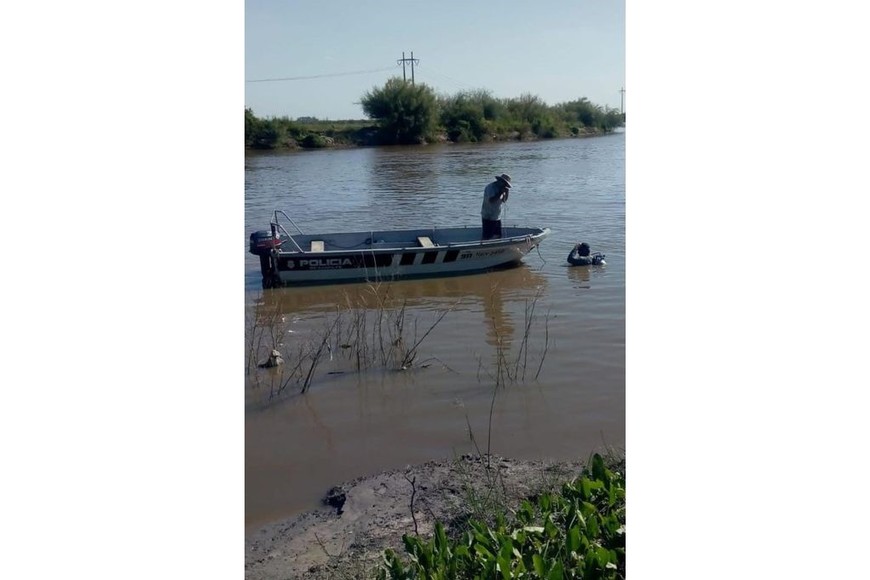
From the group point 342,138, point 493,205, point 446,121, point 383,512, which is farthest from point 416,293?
point 446,121

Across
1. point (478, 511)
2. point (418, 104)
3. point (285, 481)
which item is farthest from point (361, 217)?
A: point (418, 104)

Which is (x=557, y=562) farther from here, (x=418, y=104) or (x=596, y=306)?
(x=418, y=104)

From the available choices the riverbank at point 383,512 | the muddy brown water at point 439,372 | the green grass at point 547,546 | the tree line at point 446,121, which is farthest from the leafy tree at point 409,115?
the green grass at point 547,546

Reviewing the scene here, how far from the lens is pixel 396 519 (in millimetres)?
3340

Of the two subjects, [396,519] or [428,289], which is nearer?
[396,519]

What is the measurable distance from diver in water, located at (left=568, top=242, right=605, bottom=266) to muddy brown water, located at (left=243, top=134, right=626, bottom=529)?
126 millimetres

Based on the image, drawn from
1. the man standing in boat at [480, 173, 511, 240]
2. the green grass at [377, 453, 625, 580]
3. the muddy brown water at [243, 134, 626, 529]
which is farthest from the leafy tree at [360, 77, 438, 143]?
the green grass at [377, 453, 625, 580]

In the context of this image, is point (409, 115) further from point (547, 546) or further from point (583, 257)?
point (547, 546)

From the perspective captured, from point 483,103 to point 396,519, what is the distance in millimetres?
22388

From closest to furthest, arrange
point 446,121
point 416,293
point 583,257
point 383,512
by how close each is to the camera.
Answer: point 383,512
point 416,293
point 583,257
point 446,121

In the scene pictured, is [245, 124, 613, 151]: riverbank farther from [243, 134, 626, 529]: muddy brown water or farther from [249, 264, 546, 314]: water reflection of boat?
[249, 264, 546, 314]: water reflection of boat

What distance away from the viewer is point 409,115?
2431cm

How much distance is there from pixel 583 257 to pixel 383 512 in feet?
18.5

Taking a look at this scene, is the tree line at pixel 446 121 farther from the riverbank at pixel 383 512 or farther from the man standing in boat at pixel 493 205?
the riverbank at pixel 383 512
